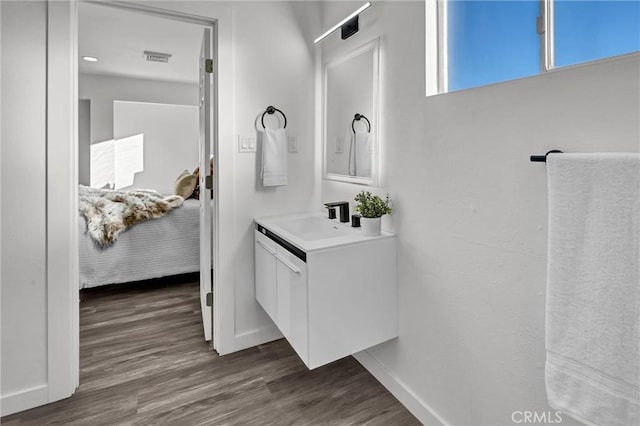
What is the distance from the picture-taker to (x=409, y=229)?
1.78 metres

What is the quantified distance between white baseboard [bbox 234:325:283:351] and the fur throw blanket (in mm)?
1708

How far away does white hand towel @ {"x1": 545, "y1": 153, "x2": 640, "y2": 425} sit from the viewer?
0.92 m

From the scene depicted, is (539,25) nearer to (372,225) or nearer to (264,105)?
(372,225)

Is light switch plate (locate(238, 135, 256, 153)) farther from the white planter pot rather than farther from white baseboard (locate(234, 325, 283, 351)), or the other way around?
white baseboard (locate(234, 325, 283, 351))

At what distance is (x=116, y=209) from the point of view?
3.41 metres

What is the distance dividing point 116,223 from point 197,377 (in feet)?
6.17

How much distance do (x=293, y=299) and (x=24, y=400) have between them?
144cm

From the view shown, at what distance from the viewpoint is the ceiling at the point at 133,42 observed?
3133 millimetres

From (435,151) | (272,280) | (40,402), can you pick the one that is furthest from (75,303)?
(435,151)

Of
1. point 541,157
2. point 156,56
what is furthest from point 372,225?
point 156,56

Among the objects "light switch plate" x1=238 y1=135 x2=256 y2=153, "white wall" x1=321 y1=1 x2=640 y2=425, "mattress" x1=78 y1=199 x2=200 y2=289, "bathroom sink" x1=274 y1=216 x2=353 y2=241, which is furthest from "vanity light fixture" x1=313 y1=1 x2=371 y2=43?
"mattress" x1=78 y1=199 x2=200 y2=289

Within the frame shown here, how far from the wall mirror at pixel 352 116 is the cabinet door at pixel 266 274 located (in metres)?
0.64

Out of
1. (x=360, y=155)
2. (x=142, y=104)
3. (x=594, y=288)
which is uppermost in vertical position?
(x=142, y=104)

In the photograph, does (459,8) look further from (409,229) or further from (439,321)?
(439,321)
